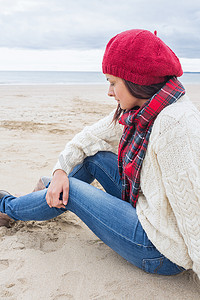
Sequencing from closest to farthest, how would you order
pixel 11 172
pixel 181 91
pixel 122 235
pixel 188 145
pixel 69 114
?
pixel 188 145
pixel 181 91
pixel 122 235
pixel 11 172
pixel 69 114

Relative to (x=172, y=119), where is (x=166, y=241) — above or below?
below

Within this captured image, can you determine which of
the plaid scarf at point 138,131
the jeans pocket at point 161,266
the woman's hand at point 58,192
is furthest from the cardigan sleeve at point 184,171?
the woman's hand at point 58,192

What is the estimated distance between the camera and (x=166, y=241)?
60.1 inches

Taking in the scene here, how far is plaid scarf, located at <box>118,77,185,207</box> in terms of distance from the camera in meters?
1.45

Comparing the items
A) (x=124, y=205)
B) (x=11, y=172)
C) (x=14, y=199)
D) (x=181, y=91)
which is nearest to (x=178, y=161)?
(x=181, y=91)

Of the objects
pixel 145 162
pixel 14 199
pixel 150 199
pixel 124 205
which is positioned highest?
pixel 145 162

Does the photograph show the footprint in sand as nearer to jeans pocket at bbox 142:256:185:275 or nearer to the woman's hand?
the woman's hand

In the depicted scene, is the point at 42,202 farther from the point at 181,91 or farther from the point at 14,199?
the point at 181,91

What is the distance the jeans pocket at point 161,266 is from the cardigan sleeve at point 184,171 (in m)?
0.26

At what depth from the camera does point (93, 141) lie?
2.12 metres

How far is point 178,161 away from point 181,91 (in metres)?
0.34

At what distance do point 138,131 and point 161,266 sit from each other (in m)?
0.70

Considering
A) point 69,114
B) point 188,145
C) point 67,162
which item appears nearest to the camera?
point 188,145

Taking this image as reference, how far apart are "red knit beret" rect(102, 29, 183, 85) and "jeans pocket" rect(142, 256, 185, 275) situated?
88 cm
